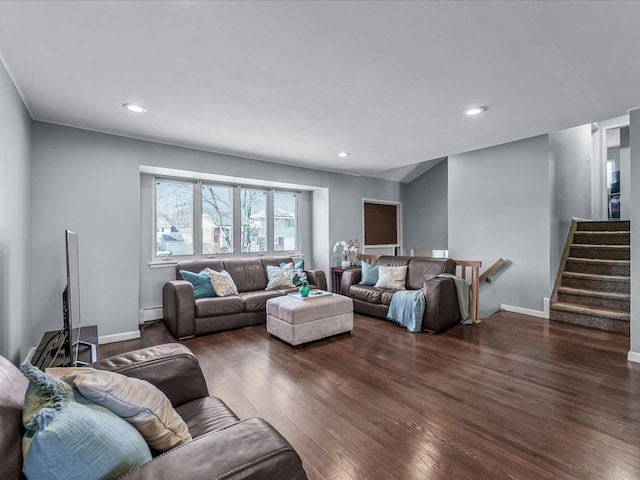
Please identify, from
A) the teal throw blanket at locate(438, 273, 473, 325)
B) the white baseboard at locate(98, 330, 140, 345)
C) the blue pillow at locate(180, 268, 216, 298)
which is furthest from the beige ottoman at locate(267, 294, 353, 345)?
the white baseboard at locate(98, 330, 140, 345)

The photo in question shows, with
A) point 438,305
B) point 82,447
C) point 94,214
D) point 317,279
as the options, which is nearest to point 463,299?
point 438,305

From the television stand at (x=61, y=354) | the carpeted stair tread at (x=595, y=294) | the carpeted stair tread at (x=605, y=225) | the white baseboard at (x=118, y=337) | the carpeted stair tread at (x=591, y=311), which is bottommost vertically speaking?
the white baseboard at (x=118, y=337)

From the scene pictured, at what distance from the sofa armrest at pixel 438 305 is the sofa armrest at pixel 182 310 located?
2.92 meters

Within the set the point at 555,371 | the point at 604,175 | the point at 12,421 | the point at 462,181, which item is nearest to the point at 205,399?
the point at 12,421

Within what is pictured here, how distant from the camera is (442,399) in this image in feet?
7.86

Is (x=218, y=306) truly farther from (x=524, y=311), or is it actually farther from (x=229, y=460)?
(x=524, y=311)

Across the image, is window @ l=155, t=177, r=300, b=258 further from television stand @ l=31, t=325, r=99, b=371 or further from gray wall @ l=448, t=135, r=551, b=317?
gray wall @ l=448, t=135, r=551, b=317

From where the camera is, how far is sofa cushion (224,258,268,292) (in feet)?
15.9

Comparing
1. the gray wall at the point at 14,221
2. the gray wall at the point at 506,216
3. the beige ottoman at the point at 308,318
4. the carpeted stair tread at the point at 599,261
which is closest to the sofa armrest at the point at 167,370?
the gray wall at the point at 14,221

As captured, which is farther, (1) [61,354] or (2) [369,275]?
(2) [369,275]

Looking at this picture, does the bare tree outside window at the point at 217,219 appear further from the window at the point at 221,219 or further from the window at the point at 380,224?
the window at the point at 380,224

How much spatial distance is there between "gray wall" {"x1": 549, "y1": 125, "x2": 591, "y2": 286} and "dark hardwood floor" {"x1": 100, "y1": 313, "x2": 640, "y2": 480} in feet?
5.53

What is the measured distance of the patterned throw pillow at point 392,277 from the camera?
15.6ft

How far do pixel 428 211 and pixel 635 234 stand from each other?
442 cm
